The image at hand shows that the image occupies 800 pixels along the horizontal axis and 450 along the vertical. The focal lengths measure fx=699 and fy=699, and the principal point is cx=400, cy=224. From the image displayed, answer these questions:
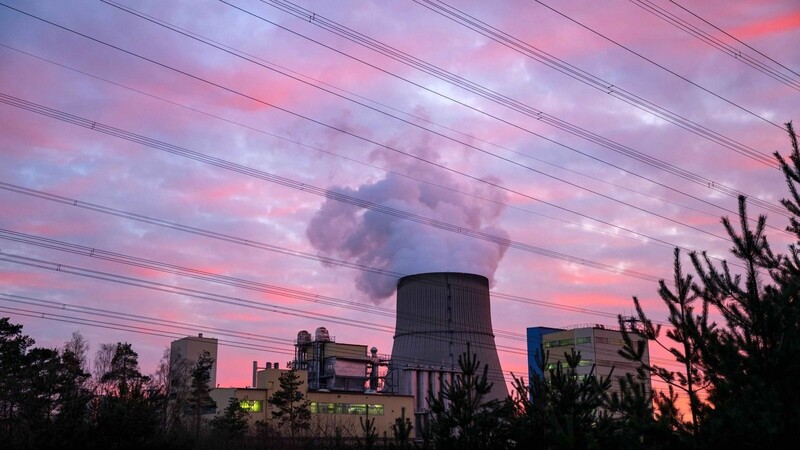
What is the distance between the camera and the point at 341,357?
2375 inches

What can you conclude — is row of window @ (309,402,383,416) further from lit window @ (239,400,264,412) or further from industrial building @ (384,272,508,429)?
industrial building @ (384,272,508,429)

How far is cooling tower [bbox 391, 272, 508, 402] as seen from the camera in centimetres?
4472

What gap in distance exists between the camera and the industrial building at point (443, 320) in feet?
147

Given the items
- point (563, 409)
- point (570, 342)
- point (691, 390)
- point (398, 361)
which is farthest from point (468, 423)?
point (570, 342)

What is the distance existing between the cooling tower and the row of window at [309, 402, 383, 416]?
33.5 ft

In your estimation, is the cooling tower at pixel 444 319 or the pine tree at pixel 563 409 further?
the cooling tower at pixel 444 319

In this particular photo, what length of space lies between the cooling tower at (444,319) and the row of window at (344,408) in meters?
10.2

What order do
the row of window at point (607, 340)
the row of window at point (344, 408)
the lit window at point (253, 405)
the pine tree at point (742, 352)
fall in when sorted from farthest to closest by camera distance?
the row of window at point (607, 340) < the row of window at point (344, 408) < the lit window at point (253, 405) < the pine tree at point (742, 352)

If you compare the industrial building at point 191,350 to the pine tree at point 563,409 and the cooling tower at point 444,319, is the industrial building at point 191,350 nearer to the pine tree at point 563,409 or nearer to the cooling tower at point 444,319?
the cooling tower at point 444,319

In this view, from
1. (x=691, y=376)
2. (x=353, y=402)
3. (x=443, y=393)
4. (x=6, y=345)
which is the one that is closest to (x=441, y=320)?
(x=353, y=402)

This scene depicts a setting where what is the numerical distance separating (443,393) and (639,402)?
4.73 metres

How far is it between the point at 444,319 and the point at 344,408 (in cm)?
1558

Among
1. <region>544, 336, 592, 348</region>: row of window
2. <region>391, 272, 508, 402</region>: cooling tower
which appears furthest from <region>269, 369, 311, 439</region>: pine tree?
<region>544, 336, 592, 348</region>: row of window

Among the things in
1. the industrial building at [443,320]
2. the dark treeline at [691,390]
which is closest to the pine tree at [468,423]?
the dark treeline at [691,390]
